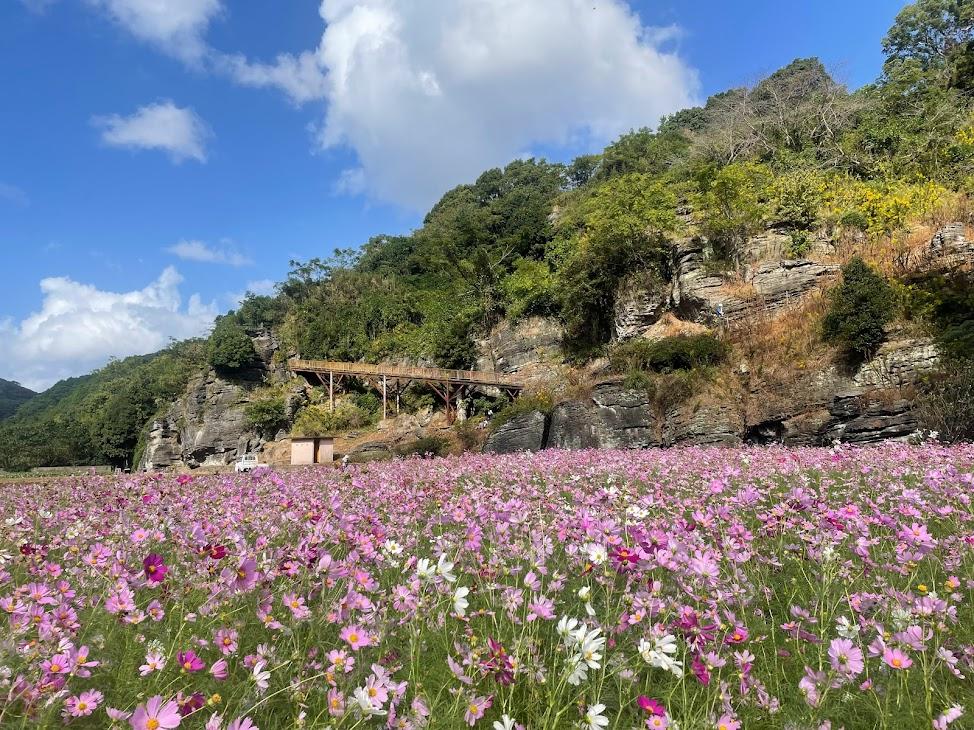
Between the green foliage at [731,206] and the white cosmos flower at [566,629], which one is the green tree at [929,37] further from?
the white cosmos flower at [566,629]

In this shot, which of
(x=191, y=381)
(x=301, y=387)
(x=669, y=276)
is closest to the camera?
(x=669, y=276)

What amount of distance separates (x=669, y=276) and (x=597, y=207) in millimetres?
10611

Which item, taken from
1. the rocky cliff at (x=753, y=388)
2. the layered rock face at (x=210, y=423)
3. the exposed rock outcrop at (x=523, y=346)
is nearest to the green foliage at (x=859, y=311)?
the rocky cliff at (x=753, y=388)

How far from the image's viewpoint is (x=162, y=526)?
284 cm

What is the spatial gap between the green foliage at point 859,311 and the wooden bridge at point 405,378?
52.9ft

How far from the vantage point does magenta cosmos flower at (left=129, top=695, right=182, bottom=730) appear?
1.05m

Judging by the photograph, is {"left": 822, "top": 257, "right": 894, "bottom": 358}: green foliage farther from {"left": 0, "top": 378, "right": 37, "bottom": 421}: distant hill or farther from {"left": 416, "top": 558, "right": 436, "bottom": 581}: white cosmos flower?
{"left": 0, "top": 378, "right": 37, "bottom": 421}: distant hill

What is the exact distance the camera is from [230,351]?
4522 centimetres

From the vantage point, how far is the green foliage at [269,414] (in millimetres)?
39031

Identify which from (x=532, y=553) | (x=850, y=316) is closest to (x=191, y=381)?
(x=850, y=316)

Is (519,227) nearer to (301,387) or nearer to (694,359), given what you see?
(301,387)

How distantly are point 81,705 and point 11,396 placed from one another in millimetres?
235594

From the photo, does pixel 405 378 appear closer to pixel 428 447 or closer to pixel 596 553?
pixel 428 447

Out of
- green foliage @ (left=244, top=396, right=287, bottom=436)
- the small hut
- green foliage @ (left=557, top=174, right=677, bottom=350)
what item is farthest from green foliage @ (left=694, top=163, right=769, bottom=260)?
green foliage @ (left=244, top=396, right=287, bottom=436)
